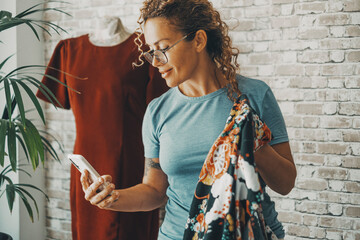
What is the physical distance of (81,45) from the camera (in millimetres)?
2115

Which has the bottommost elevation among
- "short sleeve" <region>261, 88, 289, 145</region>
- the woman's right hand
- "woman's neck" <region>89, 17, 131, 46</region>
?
the woman's right hand

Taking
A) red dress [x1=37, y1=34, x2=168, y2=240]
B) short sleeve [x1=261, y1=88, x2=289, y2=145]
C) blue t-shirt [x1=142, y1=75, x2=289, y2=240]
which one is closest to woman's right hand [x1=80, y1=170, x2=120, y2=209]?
blue t-shirt [x1=142, y1=75, x2=289, y2=240]

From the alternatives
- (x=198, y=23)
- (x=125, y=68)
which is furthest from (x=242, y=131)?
(x=125, y=68)

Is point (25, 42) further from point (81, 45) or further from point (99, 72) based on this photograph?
point (99, 72)

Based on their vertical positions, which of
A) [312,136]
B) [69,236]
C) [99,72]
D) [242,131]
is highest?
[99,72]

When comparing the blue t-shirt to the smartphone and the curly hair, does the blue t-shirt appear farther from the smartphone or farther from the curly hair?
the smartphone

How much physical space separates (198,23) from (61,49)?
1183mm

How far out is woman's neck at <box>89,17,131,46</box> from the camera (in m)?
2.06

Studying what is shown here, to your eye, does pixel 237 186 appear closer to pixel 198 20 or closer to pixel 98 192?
pixel 98 192

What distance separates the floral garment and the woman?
0.16 metres

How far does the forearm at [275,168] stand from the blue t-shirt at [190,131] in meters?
0.08

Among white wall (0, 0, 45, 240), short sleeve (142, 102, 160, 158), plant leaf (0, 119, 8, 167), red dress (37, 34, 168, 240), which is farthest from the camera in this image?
white wall (0, 0, 45, 240)

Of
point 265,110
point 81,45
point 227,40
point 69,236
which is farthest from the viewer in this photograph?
point 69,236

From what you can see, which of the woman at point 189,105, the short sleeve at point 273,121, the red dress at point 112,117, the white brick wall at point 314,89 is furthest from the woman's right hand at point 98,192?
the white brick wall at point 314,89
